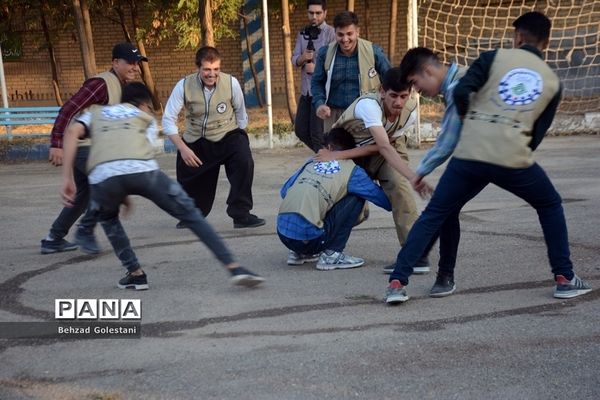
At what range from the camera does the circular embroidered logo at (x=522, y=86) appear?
15.6 ft

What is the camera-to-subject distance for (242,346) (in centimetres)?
473

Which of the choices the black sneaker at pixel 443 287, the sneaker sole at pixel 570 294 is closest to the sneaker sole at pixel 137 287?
the black sneaker at pixel 443 287

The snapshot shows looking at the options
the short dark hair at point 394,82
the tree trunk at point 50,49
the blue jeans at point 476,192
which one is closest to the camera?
the blue jeans at point 476,192

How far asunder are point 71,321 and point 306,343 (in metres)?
1.55

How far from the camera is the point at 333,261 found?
252 inches

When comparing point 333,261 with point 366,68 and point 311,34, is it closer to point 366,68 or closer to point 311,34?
point 366,68

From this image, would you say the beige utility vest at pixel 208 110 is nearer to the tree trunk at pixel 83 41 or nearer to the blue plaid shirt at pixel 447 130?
the blue plaid shirt at pixel 447 130

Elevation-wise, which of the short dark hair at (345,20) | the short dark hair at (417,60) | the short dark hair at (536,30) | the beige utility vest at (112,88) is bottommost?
the beige utility vest at (112,88)

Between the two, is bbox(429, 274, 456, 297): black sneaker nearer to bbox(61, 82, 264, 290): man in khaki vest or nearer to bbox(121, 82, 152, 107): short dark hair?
bbox(61, 82, 264, 290): man in khaki vest

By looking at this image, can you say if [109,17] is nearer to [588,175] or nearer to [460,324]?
[588,175]

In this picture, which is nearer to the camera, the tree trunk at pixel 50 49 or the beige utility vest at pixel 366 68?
the beige utility vest at pixel 366 68

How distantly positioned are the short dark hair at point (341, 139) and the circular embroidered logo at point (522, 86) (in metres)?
1.70

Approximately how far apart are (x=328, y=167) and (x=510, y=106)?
1.81 meters

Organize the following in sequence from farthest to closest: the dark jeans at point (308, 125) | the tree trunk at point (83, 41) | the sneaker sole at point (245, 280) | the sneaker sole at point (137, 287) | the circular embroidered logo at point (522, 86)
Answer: the tree trunk at point (83, 41) → the dark jeans at point (308, 125) → the sneaker sole at point (137, 287) → the sneaker sole at point (245, 280) → the circular embroidered logo at point (522, 86)
